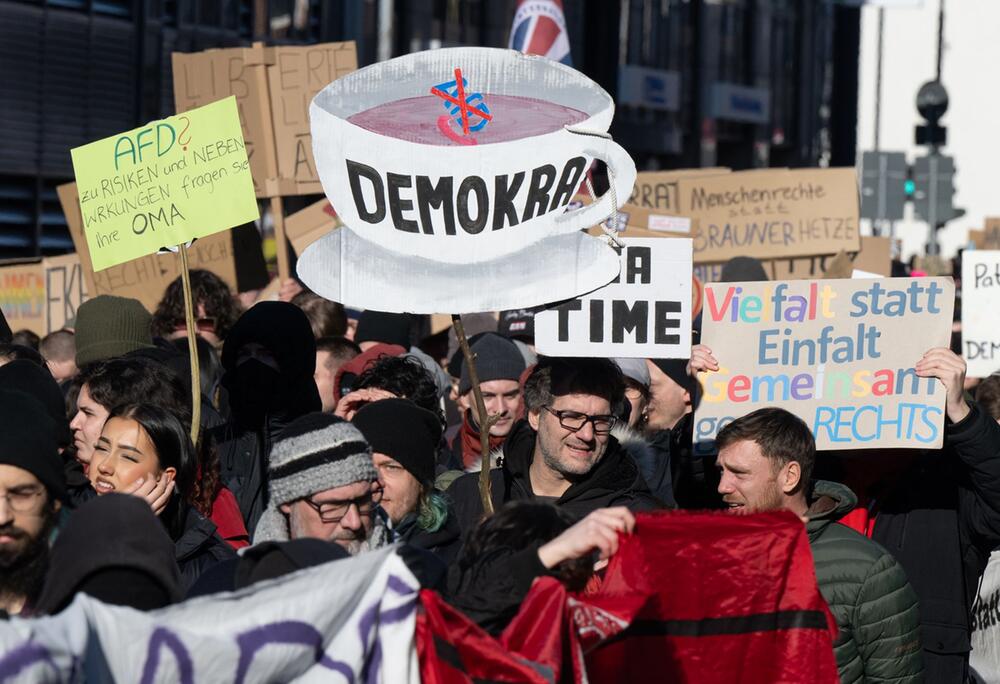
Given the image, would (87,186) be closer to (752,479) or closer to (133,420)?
(133,420)

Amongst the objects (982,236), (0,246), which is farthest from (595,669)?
A: (982,236)

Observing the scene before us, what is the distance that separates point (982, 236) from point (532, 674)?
20.7 meters

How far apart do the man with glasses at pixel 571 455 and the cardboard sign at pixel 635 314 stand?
23cm

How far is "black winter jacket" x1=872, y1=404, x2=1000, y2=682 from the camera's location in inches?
212

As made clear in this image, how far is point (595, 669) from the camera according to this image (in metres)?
3.85

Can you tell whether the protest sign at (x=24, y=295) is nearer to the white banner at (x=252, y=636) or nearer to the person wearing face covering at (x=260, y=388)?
the person wearing face covering at (x=260, y=388)

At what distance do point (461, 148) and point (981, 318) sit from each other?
155 inches

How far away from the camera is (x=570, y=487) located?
508 centimetres

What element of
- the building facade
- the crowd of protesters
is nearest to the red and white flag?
the building facade

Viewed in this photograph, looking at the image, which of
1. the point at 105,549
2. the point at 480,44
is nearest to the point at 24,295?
the point at 105,549

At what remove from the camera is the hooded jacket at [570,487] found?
16.5 ft

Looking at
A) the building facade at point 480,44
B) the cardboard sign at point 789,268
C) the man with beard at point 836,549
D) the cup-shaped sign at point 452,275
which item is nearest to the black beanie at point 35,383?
the cup-shaped sign at point 452,275

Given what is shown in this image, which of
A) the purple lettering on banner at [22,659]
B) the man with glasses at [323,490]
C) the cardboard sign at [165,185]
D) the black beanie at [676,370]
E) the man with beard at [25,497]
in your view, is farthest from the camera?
the black beanie at [676,370]

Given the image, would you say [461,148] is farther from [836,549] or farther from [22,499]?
[22,499]
